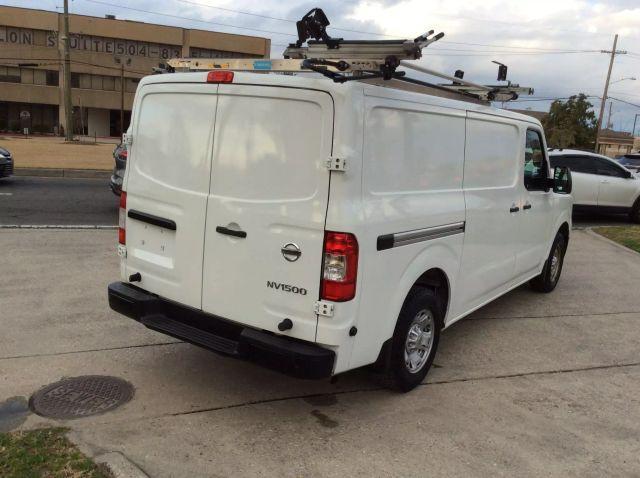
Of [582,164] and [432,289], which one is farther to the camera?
[582,164]

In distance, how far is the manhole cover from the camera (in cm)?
360

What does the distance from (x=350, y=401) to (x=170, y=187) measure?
6.08ft

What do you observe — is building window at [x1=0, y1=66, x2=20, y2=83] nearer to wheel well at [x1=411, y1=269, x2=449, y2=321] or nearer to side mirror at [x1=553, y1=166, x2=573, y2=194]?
side mirror at [x1=553, y1=166, x2=573, y2=194]

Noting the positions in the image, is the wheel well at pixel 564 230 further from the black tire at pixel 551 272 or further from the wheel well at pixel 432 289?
the wheel well at pixel 432 289

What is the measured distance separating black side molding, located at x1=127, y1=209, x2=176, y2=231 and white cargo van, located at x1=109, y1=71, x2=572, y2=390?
1cm

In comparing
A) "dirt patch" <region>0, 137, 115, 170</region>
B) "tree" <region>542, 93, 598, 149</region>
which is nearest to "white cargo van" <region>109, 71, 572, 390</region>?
"dirt patch" <region>0, 137, 115, 170</region>

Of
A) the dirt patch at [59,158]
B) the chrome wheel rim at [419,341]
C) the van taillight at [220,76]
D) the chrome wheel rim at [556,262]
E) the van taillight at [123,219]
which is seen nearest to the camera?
the van taillight at [220,76]

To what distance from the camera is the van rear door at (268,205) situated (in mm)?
3266

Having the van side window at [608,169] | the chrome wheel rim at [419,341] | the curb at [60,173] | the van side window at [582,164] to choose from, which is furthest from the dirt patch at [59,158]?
the chrome wheel rim at [419,341]

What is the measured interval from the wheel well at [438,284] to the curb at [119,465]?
6.60 feet

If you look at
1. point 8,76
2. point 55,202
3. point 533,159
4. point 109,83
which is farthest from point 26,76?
point 533,159

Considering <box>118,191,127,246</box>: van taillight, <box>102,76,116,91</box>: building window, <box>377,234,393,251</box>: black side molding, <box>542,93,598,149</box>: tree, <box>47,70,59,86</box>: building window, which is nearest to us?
<box>377,234,393,251</box>: black side molding

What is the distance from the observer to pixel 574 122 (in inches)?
2152

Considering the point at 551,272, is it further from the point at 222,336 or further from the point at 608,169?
the point at 608,169
